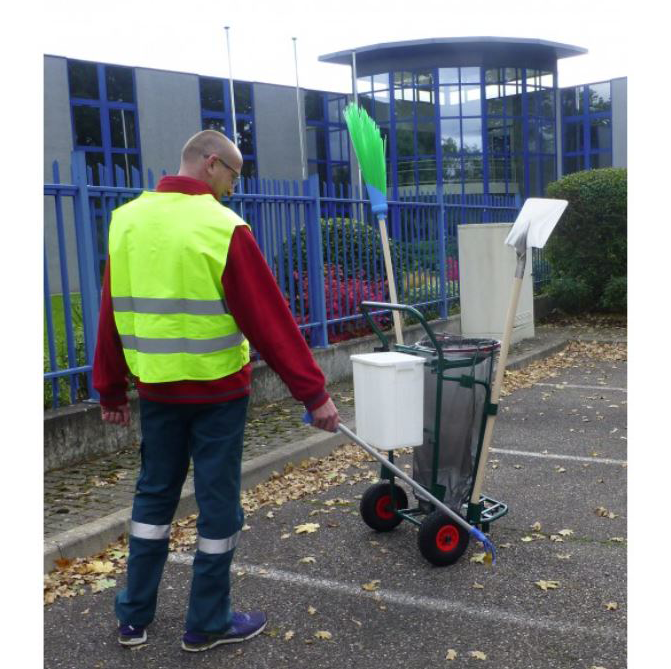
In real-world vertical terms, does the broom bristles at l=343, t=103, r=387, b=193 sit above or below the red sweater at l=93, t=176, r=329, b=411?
above

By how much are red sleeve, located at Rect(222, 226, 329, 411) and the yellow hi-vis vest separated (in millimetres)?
48

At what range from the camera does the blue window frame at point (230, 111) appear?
2847cm

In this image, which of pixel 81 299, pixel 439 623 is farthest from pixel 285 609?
pixel 81 299

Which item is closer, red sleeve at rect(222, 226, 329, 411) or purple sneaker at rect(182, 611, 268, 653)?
red sleeve at rect(222, 226, 329, 411)

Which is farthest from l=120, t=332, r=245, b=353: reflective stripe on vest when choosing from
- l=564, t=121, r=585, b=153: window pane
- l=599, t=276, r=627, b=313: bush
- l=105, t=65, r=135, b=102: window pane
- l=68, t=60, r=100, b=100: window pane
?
l=564, t=121, r=585, b=153: window pane

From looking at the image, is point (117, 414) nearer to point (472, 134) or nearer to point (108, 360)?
point (108, 360)

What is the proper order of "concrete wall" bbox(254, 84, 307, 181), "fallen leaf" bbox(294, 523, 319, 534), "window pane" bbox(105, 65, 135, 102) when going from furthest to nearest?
"concrete wall" bbox(254, 84, 307, 181) → "window pane" bbox(105, 65, 135, 102) → "fallen leaf" bbox(294, 523, 319, 534)

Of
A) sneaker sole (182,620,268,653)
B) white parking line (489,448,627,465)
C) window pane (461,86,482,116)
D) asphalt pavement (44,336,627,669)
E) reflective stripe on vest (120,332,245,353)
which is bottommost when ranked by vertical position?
white parking line (489,448,627,465)

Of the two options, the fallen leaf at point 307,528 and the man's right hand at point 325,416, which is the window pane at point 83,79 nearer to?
the fallen leaf at point 307,528

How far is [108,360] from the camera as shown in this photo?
11.1 ft

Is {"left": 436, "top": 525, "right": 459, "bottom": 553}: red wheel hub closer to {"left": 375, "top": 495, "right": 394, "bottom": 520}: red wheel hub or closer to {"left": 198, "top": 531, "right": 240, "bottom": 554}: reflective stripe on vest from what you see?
{"left": 375, "top": 495, "right": 394, "bottom": 520}: red wheel hub

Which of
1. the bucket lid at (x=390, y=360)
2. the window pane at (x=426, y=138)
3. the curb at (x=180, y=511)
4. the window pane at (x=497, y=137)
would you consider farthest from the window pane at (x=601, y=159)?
the bucket lid at (x=390, y=360)

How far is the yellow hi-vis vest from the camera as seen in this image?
9.84 feet

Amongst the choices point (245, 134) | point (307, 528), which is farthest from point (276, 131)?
point (307, 528)
